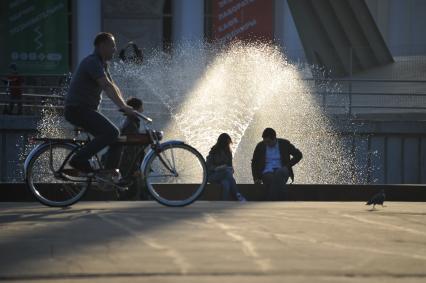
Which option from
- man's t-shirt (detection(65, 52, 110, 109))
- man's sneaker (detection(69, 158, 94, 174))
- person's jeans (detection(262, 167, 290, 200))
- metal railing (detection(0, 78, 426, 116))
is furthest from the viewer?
metal railing (detection(0, 78, 426, 116))

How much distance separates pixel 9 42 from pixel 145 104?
17285 millimetres

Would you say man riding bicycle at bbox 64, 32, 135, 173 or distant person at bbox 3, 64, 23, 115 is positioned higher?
distant person at bbox 3, 64, 23, 115

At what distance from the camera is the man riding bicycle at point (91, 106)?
8.52 meters

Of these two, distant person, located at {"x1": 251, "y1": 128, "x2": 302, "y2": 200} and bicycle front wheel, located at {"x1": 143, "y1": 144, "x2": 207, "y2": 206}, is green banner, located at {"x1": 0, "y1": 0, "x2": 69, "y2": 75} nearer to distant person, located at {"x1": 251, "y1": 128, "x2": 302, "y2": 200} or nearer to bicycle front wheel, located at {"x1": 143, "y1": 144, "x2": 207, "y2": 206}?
distant person, located at {"x1": 251, "y1": 128, "x2": 302, "y2": 200}

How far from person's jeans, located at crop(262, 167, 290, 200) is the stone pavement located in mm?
3567

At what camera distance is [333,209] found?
859 cm

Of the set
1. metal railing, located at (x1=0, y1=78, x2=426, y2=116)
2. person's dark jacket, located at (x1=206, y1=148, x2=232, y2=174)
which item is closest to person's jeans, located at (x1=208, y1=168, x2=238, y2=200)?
person's dark jacket, located at (x1=206, y1=148, x2=232, y2=174)

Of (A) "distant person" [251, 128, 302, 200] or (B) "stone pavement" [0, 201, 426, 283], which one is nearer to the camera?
(B) "stone pavement" [0, 201, 426, 283]

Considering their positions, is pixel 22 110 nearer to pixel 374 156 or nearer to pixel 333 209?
pixel 374 156

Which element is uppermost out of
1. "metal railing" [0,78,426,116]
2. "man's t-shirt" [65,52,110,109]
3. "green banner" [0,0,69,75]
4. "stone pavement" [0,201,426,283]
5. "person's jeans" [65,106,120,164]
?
"green banner" [0,0,69,75]

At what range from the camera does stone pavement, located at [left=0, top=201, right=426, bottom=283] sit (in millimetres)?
5168

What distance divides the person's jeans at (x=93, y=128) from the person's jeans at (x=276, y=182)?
362 cm

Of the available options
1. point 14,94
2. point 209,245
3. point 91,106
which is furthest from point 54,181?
point 14,94

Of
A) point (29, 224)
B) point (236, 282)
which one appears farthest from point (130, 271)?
point (29, 224)
